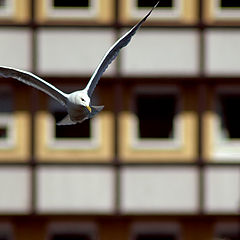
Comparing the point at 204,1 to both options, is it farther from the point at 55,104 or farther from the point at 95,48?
the point at 55,104

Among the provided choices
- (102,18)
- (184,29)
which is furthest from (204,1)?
(102,18)

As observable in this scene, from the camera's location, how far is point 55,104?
1906 centimetres

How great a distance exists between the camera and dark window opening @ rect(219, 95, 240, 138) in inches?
759

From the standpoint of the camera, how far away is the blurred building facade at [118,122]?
18797 mm

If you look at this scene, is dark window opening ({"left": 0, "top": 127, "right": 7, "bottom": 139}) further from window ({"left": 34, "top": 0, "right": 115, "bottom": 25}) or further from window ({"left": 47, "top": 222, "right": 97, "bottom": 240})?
window ({"left": 34, "top": 0, "right": 115, "bottom": 25})

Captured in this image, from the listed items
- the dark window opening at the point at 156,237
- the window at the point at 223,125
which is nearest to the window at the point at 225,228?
the dark window opening at the point at 156,237

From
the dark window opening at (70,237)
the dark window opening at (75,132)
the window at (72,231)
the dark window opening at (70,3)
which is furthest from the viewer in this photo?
the dark window opening at (70,237)

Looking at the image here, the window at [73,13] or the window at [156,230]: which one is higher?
the window at [73,13]

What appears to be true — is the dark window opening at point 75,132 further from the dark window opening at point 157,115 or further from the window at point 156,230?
the window at point 156,230

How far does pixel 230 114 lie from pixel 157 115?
1595mm

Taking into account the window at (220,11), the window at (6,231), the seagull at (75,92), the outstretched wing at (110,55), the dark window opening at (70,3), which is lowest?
the seagull at (75,92)

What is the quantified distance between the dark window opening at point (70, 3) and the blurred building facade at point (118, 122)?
0.02 metres

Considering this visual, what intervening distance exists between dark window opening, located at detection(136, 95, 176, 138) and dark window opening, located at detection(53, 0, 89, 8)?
91.7 inches

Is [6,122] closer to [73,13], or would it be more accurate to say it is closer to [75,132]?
[75,132]
